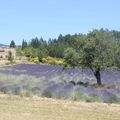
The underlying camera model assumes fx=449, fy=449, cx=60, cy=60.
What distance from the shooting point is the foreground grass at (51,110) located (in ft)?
52.5

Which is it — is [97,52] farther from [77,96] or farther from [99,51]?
[77,96]

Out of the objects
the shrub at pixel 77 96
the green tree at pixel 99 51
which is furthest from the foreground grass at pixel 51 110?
the green tree at pixel 99 51

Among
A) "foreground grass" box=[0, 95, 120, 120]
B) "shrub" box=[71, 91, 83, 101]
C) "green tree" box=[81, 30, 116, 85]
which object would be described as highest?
"green tree" box=[81, 30, 116, 85]

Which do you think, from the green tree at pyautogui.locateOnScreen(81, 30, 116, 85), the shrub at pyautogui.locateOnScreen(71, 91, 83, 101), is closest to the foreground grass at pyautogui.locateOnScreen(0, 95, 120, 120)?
the shrub at pyautogui.locateOnScreen(71, 91, 83, 101)

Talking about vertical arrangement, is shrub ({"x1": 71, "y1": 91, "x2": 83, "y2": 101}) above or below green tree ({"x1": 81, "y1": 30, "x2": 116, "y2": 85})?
below

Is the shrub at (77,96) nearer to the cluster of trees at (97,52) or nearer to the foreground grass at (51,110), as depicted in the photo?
the foreground grass at (51,110)

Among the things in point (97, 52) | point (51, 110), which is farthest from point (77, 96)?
point (97, 52)

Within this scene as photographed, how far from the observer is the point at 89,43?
4272cm

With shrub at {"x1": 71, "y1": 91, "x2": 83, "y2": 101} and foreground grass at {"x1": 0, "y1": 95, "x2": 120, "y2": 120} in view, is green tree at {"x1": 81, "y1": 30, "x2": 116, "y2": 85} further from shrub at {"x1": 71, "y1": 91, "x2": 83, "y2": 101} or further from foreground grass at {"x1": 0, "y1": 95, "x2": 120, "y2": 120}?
foreground grass at {"x1": 0, "y1": 95, "x2": 120, "y2": 120}

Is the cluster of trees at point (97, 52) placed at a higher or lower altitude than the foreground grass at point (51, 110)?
higher

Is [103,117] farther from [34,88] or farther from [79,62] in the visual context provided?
[79,62]

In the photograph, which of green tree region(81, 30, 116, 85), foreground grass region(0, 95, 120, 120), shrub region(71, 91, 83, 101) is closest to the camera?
foreground grass region(0, 95, 120, 120)

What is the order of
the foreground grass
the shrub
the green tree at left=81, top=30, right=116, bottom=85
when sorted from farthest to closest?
the green tree at left=81, top=30, right=116, bottom=85 → the shrub → the foreground grass

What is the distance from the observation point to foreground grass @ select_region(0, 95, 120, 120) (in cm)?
1602
